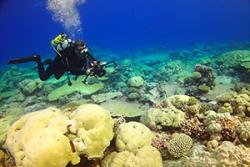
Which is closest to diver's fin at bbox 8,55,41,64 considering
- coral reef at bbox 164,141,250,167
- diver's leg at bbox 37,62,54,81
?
diver's leg at bbox 37,62,54,81

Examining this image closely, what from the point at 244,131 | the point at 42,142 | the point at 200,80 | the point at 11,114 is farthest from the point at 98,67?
the point at 11,114

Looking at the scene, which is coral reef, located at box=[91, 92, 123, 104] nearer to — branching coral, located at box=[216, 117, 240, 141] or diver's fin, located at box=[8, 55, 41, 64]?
diver's fin, located at box=[8, 55, 41, 64]

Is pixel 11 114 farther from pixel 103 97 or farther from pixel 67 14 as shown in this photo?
pixel 67 14

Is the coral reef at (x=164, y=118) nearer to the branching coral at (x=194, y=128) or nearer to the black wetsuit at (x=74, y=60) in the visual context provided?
the branching coral at (x=194, y=128)

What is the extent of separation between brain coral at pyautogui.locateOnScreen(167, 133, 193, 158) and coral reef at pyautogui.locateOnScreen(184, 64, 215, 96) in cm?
520

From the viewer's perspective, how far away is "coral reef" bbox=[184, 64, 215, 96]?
10.7 metres

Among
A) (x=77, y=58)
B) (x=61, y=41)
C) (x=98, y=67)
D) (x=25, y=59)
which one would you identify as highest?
(x=61, y=41)

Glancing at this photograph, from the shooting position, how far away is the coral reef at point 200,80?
10.7 metres

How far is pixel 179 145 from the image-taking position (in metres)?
5.54

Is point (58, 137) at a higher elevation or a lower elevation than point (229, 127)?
higher

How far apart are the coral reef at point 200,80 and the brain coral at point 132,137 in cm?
535

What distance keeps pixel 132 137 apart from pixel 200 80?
659 cm

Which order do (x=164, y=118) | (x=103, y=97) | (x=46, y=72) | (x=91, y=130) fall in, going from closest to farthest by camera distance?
(x=91, y=130)
(x=164, y=118)
(x=46, y=72)
(x=103, y=97)

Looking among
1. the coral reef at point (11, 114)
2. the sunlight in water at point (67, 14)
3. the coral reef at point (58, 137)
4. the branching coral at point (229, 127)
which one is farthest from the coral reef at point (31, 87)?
the sunlight in water at point (67, 14)
